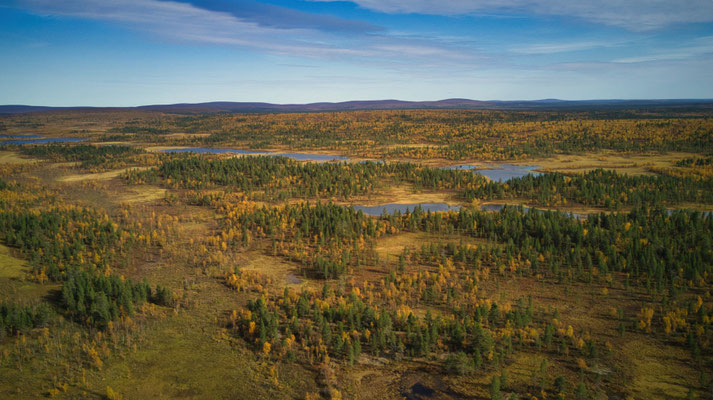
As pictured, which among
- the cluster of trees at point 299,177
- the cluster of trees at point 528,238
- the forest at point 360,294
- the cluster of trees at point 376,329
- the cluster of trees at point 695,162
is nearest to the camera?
the forest at point 360,294

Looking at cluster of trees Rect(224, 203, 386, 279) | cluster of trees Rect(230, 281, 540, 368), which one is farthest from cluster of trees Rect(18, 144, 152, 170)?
cluster of trees Rect(230, 281, 540, 368)

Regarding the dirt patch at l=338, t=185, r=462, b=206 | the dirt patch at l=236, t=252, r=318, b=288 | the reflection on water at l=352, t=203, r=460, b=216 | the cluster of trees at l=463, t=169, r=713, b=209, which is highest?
the cluster of trees at l=463, t=169, r=713, b=209

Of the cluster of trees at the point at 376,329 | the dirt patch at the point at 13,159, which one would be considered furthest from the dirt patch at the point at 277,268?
the dirt patch at the point at 13,159

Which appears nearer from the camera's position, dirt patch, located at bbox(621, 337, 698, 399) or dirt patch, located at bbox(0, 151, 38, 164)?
dirt patch, located at bbox(621, 337, 698, 399)

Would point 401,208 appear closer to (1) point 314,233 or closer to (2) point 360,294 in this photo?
(1) point 314,233

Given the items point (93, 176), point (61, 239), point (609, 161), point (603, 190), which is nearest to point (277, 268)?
point (61, 239)

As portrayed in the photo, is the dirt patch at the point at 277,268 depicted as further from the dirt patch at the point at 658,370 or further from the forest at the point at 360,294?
the dirt patch at the point at 658,370

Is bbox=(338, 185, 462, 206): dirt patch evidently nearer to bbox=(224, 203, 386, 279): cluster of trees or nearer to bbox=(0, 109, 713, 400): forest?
bbox=(0, 109, 713, 400): forest
